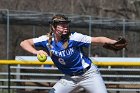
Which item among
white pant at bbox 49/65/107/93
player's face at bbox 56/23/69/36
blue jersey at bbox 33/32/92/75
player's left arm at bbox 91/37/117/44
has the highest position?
player's face at bbox 56/23/69/36

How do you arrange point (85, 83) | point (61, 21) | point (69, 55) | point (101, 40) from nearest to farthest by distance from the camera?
point (101, 40) → point (61, 21) → point (69, 55) → point (85, 83)

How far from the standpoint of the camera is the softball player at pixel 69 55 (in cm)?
654

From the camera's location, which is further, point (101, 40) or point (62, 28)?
point (62, 28)

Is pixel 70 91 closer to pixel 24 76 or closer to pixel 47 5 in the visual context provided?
pixel 24 76

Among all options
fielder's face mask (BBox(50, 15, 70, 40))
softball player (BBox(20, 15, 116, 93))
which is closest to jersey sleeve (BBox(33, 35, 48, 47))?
softball player (BBox(20, 15, 116, 93))

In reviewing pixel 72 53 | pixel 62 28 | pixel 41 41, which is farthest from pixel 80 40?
pixel 41 41

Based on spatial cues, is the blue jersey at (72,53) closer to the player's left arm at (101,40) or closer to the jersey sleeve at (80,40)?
the jersey sleeve at (80,40)

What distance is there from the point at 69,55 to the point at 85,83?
45cm

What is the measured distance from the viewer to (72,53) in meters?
6.60

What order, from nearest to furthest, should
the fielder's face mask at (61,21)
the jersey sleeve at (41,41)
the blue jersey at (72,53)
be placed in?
the fielder's face mask at (61,21), the blue jersey at (72,53), the jersey sleeve at (41,41)

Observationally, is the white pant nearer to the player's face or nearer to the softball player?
the softball player

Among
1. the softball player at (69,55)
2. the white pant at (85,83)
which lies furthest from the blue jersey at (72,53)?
the white pant at (85,83)

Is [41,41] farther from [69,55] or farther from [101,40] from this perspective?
[101,40]

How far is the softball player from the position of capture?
258 inches
